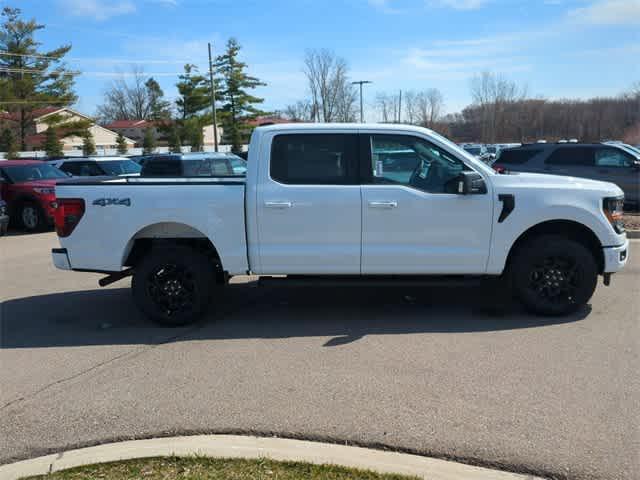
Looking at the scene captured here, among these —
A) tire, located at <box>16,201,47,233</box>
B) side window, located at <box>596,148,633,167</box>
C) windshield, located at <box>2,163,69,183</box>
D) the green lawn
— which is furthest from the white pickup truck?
windshield, located at <box>2,163,69,183</box>

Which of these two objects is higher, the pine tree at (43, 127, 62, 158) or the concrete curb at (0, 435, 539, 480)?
the pine tree at (43, 127, 62, 158)

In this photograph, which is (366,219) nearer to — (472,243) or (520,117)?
(472,243)

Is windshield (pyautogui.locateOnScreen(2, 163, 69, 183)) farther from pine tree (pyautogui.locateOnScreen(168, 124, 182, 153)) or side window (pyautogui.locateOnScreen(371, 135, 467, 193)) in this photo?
pine tree (pyautogui.locateOnScreen(168, 124, 182, 153))

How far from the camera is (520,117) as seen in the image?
254 feet

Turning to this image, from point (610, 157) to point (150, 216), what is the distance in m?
12.0

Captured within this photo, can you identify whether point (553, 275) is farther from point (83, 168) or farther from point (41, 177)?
point (83, 168)

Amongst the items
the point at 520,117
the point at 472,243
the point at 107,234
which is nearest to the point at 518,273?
the point at 472,243

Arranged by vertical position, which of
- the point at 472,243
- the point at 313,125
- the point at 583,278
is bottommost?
the point at 583,278

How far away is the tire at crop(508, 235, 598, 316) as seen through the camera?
593cm

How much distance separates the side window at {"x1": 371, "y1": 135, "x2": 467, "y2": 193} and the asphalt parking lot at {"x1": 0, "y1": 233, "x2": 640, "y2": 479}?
1.47 meters

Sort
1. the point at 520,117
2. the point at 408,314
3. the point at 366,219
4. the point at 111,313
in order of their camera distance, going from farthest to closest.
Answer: the point at 520,117, the point at 111,313, the point at 408,314, the point at 366,219

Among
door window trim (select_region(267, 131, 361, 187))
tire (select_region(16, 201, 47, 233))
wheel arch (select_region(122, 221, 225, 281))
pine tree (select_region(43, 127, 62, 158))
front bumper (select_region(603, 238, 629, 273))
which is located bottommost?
tire (select_region(16, 201, 47, 233))

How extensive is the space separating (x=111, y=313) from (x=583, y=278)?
519 centimetres

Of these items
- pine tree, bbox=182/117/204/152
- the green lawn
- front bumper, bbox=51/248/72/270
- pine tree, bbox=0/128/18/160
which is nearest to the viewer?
the green lawn
